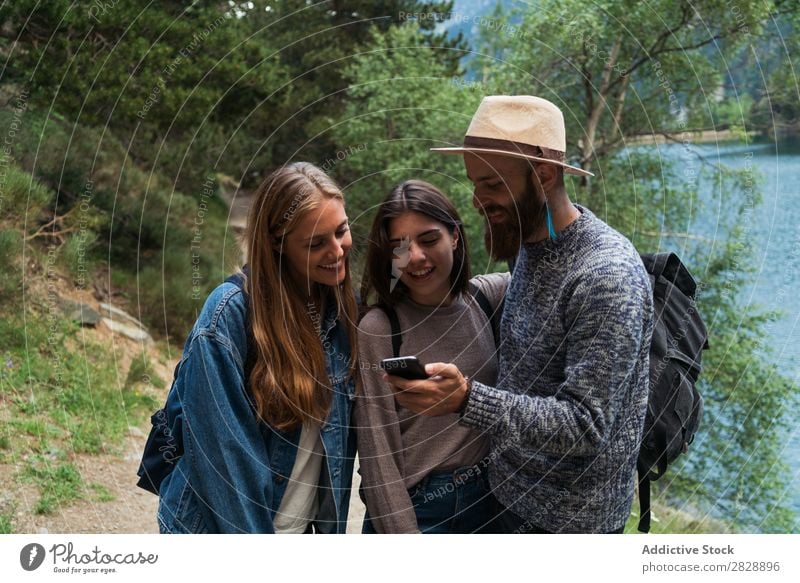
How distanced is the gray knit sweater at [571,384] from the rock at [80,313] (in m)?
4.54

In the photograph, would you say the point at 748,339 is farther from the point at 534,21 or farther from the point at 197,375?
the point at 197,375

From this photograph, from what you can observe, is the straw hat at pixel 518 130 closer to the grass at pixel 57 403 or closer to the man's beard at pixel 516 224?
the man's beard at pixel 516 224

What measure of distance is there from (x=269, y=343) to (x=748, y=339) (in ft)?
20.0

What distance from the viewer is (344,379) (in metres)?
2.05

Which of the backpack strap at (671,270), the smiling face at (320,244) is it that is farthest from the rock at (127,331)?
the backpack strap at (671,270)

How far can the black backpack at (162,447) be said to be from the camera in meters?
1.96

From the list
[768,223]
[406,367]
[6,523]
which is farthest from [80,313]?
[768,223]

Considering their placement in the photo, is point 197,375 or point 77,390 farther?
point 77,390

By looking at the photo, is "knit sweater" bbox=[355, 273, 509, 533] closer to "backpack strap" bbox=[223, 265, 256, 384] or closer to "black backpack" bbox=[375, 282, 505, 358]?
"black backpack" bbox=[375, 282, 505, 358]

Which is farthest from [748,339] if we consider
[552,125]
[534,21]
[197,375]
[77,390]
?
[197,375]

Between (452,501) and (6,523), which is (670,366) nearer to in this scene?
(452,501)

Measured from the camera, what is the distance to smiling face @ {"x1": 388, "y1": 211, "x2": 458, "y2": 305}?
203 centimetres

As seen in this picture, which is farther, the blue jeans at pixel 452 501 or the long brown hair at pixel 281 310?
the blue jeans at pixel 452 501

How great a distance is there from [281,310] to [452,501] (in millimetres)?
632
